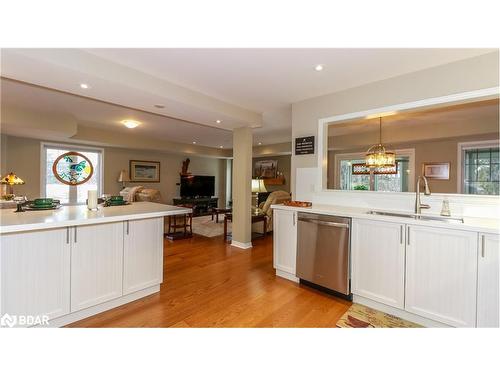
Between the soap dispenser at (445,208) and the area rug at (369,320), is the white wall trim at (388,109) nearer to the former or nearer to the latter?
the soap dispenser at (445,208)

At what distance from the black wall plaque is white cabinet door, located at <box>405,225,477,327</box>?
5.15 ft

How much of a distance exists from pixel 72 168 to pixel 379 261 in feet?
22.6

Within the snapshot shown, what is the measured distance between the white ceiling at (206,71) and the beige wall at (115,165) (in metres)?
3.89

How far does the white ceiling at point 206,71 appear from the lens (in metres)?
2.05

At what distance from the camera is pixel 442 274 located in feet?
5.93

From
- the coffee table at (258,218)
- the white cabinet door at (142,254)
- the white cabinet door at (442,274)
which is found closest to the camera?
the white cabinet door at (442,274)

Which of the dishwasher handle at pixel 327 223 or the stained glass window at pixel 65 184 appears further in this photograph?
the stained glass window at pixel 65 184

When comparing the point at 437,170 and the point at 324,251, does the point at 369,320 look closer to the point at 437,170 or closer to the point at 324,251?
the point at 324,251

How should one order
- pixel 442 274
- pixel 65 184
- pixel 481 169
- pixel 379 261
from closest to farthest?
pixel 442 274, pixel 379 261, pixel 481 169, pixel 65 184

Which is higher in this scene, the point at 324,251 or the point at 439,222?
the point at 439,222

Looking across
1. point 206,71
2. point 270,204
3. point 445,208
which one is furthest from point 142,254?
point 270,204

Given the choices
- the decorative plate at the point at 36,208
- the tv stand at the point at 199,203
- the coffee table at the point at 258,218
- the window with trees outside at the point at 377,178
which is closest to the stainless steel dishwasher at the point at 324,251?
the coffee table at the point at 258,218

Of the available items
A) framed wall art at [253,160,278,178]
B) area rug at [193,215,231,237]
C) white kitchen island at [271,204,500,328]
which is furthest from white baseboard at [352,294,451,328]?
framed wall art at [253,160,278,178]

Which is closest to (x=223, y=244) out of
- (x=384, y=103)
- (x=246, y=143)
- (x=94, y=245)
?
(x=246, y=143)
